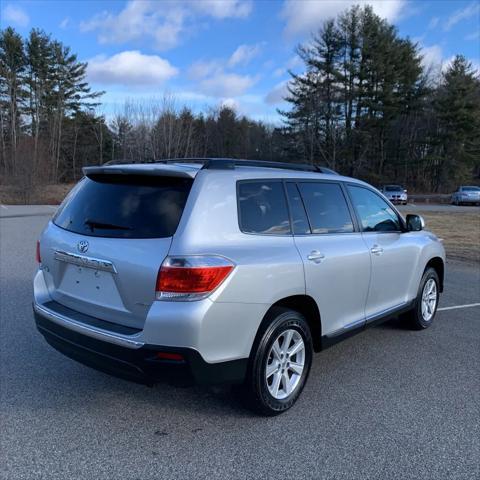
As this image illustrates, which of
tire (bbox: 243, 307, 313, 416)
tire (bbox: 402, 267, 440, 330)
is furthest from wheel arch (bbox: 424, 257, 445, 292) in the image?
tire (bbox: 243, 307, 313, 416)

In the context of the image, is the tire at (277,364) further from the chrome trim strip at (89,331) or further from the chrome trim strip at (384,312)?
the chrome trim strip at (384,312)

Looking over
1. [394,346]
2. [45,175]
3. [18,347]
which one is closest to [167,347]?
[18,347]

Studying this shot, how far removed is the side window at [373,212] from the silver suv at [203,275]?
1.33 feet

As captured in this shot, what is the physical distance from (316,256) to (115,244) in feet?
5.01

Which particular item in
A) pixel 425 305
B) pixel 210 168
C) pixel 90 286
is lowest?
pixel 425 305

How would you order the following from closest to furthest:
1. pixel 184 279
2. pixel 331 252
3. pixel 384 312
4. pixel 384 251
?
pixel 184 279 → pixel 331 252 → pixel 384 251 → pixel 384 312

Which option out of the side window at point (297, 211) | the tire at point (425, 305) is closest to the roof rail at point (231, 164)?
the side window at point (297, 211)

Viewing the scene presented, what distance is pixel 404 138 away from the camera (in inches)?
2015

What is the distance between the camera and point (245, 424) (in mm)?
3305

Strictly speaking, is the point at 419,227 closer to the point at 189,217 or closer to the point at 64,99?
the point at 189,217

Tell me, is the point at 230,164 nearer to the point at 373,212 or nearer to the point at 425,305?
the point at 373,212

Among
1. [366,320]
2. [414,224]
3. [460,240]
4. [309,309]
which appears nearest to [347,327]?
[366,320]

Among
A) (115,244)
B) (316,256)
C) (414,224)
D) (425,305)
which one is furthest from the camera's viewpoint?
(425,305)

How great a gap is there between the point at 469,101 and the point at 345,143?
41.4ft
